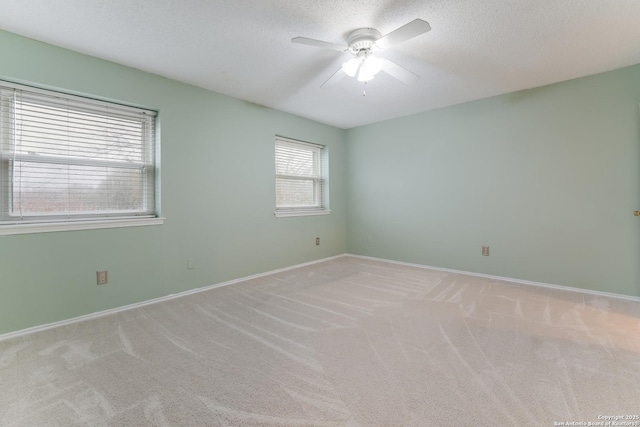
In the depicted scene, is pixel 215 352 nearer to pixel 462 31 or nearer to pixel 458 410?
pixel 458 410

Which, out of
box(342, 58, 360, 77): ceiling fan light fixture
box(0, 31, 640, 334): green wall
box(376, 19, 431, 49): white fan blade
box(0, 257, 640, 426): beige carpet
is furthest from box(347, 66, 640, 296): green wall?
box(376, 19, 431, 49): white fan blade

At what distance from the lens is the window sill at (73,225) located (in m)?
2.11

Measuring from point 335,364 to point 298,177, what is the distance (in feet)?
10.4

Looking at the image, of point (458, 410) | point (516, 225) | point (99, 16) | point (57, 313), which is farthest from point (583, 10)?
point (57, 313)

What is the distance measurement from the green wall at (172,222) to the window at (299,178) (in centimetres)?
19

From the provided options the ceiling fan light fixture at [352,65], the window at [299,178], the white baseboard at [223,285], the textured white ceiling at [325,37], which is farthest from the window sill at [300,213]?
the ceiling fan light fixture at [352,65]

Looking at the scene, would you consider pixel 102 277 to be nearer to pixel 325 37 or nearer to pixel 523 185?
pixel 325 37

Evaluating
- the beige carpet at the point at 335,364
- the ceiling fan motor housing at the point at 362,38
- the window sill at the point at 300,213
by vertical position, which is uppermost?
the ceiling fan motor housing at the point at 362,38

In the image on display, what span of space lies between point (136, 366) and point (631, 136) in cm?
473

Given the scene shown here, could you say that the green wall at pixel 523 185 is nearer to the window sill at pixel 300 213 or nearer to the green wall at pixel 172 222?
the window sill at pixel 300 213

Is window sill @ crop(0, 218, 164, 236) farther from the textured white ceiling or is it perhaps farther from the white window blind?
the white window blind

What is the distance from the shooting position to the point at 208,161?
323 centimetres

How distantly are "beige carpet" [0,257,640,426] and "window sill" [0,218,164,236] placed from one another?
82 cm

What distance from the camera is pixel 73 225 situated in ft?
7.75
